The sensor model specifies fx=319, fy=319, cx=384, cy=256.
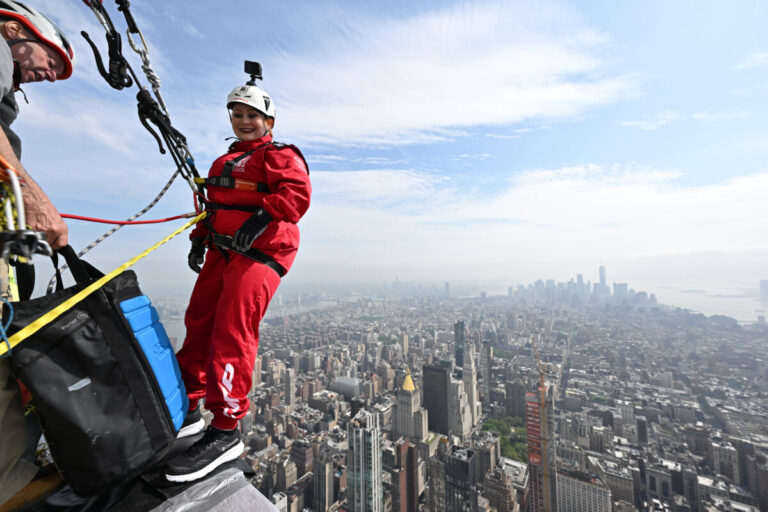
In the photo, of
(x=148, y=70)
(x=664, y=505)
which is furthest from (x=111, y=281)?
(x=664, y=505)

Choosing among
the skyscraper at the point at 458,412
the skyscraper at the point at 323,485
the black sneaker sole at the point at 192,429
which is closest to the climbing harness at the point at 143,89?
the black sneaker sole at the point at 192,429

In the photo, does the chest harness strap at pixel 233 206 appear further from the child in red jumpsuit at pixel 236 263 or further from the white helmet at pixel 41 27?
the white helmet at pixel 41 27

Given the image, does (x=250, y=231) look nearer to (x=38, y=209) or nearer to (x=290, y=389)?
(x=38, y=209)

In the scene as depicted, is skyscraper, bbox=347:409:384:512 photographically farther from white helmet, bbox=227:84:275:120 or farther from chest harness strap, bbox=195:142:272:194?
white helmet, bbox=227:84:275:120

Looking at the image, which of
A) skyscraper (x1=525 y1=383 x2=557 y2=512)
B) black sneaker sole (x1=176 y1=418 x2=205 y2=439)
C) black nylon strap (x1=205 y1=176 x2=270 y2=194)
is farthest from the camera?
skyscraper (x1=525 y1=383 x2=557 y2=512)

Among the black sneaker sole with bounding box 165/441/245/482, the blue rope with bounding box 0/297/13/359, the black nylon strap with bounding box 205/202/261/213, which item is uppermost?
the black nylon strap with bounding box 205/202/261/213

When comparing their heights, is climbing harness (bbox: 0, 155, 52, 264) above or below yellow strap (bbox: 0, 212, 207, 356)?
above

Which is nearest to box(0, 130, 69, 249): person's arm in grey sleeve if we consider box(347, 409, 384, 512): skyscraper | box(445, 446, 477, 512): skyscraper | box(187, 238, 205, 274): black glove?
box(187, 238, 205, 274): black glove
